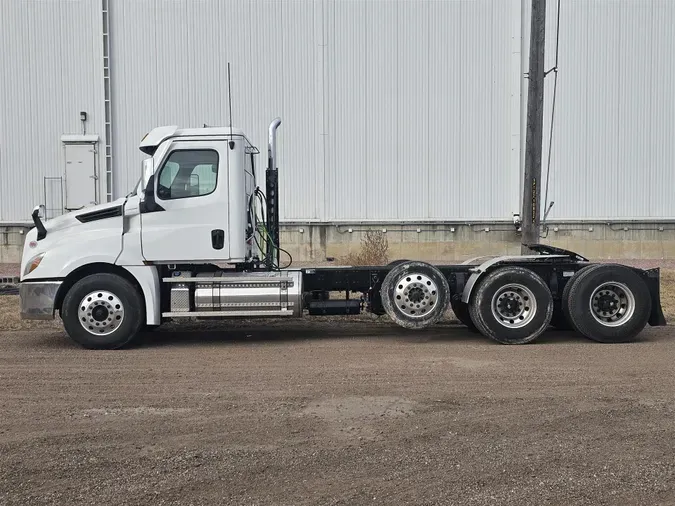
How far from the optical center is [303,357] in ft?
26.8

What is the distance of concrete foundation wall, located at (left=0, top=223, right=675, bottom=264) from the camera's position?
2136 cm

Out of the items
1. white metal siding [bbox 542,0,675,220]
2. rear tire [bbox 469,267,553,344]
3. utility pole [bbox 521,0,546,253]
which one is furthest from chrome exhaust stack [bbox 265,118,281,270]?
white metal siding [bbox 542,0,675,220]

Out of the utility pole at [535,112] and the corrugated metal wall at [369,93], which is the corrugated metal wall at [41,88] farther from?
the utility pole at [535,112]

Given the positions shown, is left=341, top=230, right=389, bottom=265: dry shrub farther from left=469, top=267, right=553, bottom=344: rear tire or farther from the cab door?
the cab door

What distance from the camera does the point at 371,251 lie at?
61.5 feet

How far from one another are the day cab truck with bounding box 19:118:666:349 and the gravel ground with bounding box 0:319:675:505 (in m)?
0.48

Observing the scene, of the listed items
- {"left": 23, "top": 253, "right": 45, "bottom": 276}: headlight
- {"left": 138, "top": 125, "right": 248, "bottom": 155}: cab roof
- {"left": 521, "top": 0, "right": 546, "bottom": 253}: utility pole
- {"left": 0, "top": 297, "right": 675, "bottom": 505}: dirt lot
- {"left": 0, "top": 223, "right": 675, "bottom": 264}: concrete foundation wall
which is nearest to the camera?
{"left": 0, "top": 297, "right": 675, "bottom": 505}: dirt lot

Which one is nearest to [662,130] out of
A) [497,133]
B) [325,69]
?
[497,133]

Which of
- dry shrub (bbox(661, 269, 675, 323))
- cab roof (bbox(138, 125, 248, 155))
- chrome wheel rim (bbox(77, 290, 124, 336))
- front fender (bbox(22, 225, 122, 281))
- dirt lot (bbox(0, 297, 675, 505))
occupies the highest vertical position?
cab roof (bbox(138, 125, 248, 155))

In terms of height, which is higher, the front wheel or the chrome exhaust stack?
the chrome exhaust stack

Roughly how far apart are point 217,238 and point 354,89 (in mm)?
13470

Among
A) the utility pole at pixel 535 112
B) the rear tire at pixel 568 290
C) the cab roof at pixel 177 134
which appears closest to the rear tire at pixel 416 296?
the rear tire at pixel 568 290

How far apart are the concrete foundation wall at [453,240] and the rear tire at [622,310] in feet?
40.3

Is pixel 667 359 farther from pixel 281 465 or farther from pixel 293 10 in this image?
pixel 293 10
